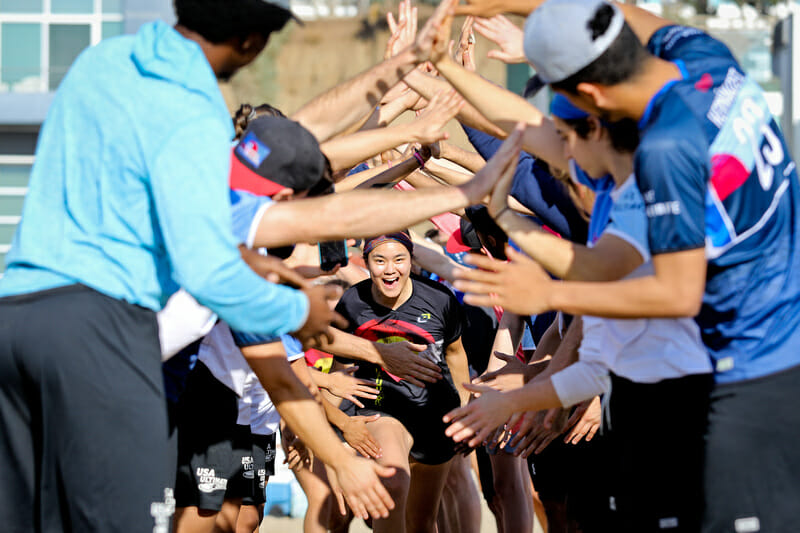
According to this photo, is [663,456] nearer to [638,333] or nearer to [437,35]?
[638,333]

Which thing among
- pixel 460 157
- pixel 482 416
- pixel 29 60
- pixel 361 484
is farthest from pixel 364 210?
pixel 29 60

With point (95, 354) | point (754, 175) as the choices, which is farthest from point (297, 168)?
point (754, 175)

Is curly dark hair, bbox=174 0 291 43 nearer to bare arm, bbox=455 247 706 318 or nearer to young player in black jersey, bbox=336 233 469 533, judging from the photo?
bare arm, bbox=455 247 706 318

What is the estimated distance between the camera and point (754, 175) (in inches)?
107

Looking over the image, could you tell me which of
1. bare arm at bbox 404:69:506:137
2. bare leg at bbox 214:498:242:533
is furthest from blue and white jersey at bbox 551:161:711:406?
bare leg at bbox 214:498:242:533

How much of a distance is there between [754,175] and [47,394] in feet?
7.29

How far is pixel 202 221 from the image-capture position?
2629 mm

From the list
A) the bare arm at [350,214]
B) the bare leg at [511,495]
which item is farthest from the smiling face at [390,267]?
the bare arm at [350,214]

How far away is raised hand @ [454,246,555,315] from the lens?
2.66 metres

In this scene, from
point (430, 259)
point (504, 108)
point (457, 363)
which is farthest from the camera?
point (430, 259)

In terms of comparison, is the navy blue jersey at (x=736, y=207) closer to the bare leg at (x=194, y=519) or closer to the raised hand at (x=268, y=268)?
the raised hand at (x=268, y=268)

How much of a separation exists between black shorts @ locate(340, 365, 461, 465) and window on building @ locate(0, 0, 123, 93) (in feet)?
41.7

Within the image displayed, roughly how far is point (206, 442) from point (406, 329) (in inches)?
66.7

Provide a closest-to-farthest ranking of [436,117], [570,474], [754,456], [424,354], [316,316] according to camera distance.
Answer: [754,456] → [316,316] → [436,117] → [570,474] → [424,354]
